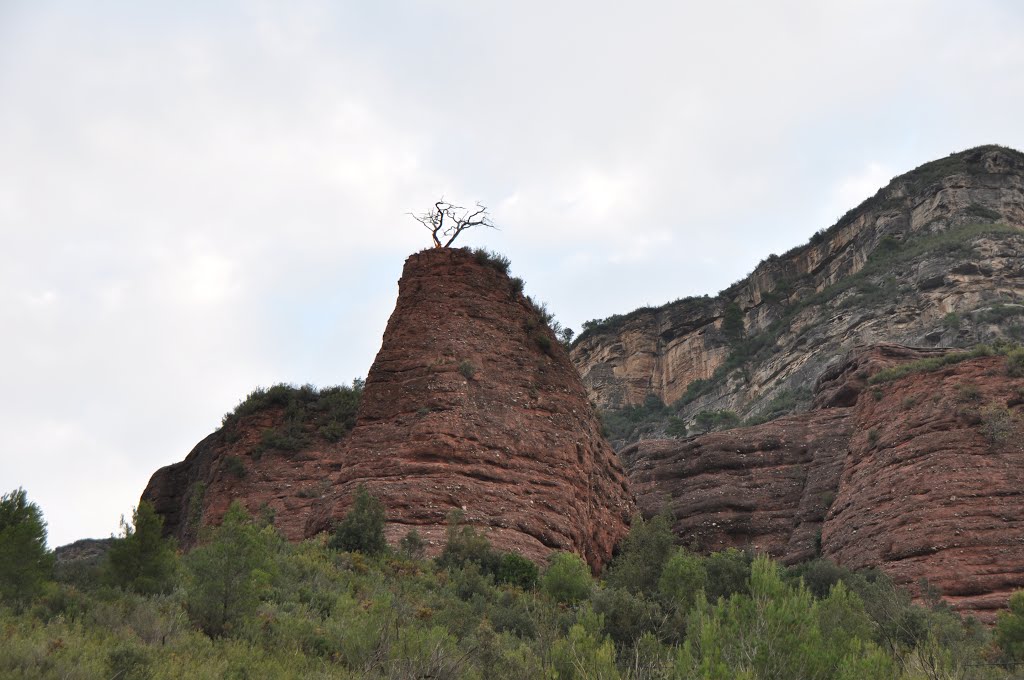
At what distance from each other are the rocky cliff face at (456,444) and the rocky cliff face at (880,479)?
6.01 meters

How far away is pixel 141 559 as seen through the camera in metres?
13.8


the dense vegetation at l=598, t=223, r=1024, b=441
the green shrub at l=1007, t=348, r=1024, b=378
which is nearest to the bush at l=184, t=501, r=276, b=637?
the green shrub at l=1007, t=348, r=1024, b=378

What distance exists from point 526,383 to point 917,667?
17.1 meters

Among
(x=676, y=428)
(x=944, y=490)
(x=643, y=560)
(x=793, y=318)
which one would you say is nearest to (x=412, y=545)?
A: (x=643, y=560)

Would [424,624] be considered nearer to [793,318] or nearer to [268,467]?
[268,467]

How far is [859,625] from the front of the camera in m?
11.6

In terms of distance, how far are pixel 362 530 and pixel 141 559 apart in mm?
6147

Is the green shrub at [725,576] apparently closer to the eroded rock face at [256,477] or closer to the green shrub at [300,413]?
the eroded rock face at [256,477]

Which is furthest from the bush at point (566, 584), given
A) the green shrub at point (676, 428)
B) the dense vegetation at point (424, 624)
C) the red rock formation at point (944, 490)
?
the green shrub at point (676, 428)

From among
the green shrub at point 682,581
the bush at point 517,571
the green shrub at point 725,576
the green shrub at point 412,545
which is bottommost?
the green shrub at point 725,576

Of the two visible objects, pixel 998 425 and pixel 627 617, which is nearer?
pixel 627 617

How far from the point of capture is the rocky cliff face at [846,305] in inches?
2115

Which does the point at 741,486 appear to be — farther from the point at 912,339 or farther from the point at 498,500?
the point at 912,339

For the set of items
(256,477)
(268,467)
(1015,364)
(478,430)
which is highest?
(268,467)
